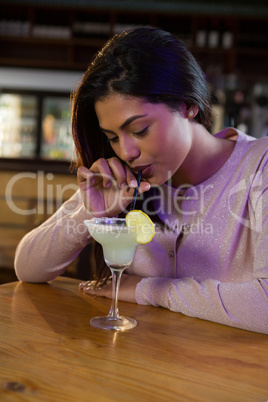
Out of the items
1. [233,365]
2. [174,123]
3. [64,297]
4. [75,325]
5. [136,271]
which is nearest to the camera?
[233,365]

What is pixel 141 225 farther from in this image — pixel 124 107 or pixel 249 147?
pixel 249 147

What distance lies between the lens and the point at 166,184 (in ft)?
5.57

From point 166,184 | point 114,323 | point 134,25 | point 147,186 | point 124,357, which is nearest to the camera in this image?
point 124,357

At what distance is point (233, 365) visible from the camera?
34.6 inches

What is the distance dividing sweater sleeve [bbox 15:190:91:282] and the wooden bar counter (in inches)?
9.8

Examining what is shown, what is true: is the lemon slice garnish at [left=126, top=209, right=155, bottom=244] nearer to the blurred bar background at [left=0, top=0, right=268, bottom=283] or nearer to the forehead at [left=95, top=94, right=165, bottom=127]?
the forehead at [left=95, top=94, right=165, bottom=127]

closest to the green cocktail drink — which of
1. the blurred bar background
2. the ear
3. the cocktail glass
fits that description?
the cocktail glass

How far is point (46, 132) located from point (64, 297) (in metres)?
5.43

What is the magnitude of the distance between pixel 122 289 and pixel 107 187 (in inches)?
15.2

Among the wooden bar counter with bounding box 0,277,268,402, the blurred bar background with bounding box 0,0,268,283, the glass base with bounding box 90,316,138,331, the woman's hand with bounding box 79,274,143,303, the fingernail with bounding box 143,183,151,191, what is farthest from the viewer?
the blurred bar background with bounding box 0,0,268,283

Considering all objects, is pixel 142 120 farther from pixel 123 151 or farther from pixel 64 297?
pixel 64 297

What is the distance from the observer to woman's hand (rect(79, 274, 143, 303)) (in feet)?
4.25

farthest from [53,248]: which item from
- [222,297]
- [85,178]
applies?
[222,297]

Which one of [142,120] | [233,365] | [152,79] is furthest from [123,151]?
[233,365]
